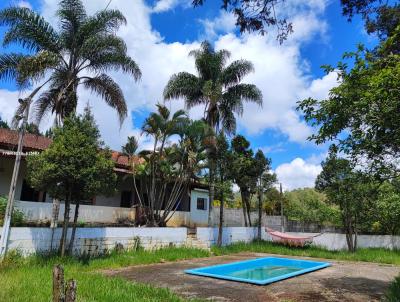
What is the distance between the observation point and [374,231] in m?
20.6

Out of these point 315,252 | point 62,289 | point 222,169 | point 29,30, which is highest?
point 29,30

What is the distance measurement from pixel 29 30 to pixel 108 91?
354 centimetres

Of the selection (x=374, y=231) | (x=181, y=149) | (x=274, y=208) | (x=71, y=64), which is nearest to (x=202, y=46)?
(x=181, y=149)

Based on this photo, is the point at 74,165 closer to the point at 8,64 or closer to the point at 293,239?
the point at 8,64

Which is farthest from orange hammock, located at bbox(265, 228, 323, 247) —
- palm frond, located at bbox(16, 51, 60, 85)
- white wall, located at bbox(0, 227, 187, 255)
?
palm frond, located at bbox(16, 51, 60, 85)

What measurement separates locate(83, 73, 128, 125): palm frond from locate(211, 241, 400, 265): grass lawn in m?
8.20

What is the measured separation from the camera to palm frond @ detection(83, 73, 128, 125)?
1469cm

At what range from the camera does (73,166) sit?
11.2 m

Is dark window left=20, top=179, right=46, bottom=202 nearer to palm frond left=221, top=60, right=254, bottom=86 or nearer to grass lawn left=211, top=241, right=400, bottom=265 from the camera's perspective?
grass lawn left=211, top=241, right=400, bottom=265

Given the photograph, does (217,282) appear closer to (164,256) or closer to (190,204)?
(164,256)

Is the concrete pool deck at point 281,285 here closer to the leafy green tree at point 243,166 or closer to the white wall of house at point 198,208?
the leafy green tree at point 243,166

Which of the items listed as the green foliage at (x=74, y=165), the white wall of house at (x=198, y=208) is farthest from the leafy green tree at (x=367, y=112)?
the white wall of house at (x=198, y=208)

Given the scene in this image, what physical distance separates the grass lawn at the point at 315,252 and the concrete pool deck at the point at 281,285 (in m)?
3.20

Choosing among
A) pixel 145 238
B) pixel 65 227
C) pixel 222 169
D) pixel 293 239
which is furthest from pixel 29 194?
pixel 293 239
